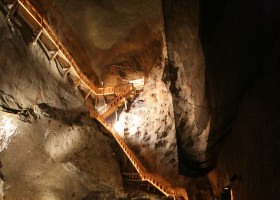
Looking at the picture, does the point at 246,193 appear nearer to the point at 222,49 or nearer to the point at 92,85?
the point at 222,49

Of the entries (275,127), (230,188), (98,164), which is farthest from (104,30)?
(275,127)

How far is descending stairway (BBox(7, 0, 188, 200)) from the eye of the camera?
41.3 ft

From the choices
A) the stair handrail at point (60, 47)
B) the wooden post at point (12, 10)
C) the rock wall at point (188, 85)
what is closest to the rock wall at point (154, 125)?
the stair handrail at point (60, 47)

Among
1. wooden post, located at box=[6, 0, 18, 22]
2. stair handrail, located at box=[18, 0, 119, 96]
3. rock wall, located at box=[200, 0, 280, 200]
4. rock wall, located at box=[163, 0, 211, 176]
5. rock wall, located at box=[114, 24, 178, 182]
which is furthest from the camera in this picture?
rock wall, located at box=[114, 24, 178, 182]

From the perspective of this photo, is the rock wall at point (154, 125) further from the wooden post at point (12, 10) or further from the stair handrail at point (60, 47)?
the wooden post at point (12, 10)

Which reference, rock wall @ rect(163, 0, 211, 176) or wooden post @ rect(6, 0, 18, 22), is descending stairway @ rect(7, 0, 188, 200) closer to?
wooden post @ rect(6, 0, 18, 22)

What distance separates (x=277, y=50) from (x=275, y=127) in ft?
4.88

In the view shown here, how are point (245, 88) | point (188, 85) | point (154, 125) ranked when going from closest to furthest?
point (245, 88) → point (188, 85) → point (154, 125)

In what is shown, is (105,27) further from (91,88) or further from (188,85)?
(188,85)

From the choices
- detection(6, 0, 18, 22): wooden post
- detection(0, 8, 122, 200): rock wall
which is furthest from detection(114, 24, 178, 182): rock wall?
detection(6, 0, 18, 22): wooden post

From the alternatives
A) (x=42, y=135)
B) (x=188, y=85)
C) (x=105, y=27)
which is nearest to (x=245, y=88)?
(x=188, y=85)

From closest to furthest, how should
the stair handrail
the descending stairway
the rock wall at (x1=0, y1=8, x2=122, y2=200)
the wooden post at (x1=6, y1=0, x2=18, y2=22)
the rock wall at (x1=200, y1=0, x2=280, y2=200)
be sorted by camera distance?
the rock wall at (x1=200, y1=0, x2=280, y2=200)
the rock wall at (x1=0, y1=8, x2=122, y2=200)
the wooden post at (x1=6, y1=0, x2=18, y2=22)
the stair handrail
the descending stairway

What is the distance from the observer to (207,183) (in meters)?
12.9

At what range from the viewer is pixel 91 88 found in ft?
55.3
